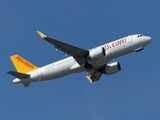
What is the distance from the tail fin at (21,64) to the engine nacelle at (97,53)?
11.7 metres

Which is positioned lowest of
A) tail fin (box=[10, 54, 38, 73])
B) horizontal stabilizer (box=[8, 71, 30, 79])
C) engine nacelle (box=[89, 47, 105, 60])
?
engine nacelle (box=[89, 47, 105, 60])

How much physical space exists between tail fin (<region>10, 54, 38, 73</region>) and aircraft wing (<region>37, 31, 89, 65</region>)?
9.05 m

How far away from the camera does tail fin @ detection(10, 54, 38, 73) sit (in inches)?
2898

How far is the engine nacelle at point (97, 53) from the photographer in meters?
66.4

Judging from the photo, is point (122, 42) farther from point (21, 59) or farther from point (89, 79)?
point (21, 59)

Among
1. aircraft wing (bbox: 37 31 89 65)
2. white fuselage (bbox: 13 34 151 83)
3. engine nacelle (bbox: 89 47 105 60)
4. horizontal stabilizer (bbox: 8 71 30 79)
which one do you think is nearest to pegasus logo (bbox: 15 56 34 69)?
white fuselage (bbox: 13 34 151 83)

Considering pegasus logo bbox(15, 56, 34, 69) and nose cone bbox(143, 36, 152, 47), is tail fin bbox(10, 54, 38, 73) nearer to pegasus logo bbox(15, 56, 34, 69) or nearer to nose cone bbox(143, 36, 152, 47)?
pegasus logo bbox(15, 56, 34, 69)

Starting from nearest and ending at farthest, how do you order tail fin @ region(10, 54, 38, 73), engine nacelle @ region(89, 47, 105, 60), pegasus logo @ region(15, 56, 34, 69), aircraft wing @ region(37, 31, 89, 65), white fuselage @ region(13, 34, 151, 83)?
aircraft wing @ region(37, 31, 89, 65) < engine nacelle @ region(89, 47, 105, 60) < white fuselage @ region(13, 34, 151, 83) < tail fin @ region(10, 54, 38, 73) < pegasus logo @ region(15, 56, 34, 69)

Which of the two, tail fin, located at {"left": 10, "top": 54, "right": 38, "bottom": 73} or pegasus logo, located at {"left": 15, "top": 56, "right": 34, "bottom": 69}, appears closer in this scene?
tail fin, located at {"left": 10, "top": 54, "right": 38, "bottom": 73}

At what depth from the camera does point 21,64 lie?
246 ft

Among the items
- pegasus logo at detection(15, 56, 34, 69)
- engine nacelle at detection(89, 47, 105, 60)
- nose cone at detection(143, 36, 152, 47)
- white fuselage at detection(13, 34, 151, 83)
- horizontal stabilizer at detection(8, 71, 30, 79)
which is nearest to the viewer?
engine nacelle at detection(89, 47, 105, 60)

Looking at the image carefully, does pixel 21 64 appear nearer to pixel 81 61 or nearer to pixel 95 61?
pixel 81 61

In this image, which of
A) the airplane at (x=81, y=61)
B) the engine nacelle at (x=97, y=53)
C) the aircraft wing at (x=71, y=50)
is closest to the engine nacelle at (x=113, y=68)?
the airplane at (x=81, y=61)

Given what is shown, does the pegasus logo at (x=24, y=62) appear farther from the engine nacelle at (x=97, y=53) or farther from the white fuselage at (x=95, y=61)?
the engine nacelle at (x=97, y=53)
